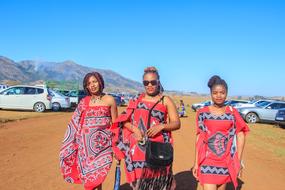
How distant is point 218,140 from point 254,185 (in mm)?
3437

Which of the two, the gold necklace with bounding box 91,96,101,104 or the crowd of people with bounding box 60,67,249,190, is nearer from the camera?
the crowd of people with bounding box 60,67,249,190

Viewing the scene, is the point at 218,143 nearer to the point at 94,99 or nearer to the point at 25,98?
the point at 94,99

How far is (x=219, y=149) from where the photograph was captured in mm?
4797

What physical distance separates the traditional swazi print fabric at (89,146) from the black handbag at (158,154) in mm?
846

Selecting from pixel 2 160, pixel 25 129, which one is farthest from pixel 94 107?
pixel 25 129

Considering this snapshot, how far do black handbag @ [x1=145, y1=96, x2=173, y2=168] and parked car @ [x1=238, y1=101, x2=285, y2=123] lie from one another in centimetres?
2047

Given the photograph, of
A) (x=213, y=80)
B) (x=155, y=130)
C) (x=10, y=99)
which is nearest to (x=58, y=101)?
(x=10, y=99)

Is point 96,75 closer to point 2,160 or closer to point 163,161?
point 163,161

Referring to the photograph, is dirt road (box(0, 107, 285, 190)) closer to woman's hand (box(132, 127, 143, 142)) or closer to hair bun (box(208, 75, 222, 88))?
woman's hand (box(132, 127, 143, 142))

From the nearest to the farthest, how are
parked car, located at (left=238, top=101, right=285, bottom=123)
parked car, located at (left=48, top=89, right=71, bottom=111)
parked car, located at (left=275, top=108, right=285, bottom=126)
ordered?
parked car, located at (left=275, top=108, right=285, bottom=126), parked car, located at (left=238, top=101, right=285, bottom=123), parked car, located at (left=48, top=89, right=71, bottom=111)

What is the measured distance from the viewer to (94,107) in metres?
5.14

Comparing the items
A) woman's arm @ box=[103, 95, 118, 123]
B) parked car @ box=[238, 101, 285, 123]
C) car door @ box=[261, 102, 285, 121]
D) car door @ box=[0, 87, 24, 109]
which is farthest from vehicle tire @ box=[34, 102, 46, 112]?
woman's arm @ box=[103, 95, 118, 123]

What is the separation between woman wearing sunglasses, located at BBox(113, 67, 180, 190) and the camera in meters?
4.54

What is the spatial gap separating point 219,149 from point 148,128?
935mm
